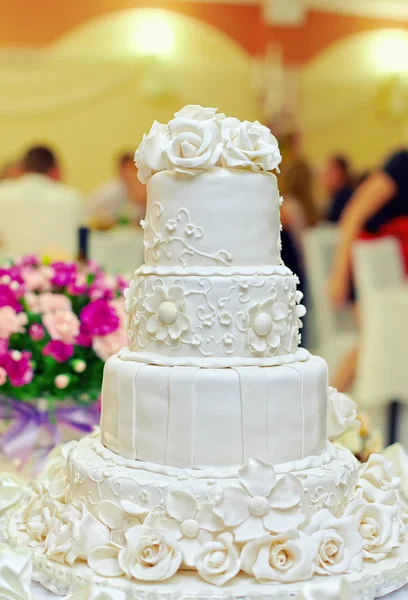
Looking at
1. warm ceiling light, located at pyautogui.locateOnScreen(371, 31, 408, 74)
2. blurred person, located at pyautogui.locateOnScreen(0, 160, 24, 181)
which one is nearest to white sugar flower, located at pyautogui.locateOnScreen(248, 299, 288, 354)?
blurred person, located at pyautogui.locateOnScreen(0, 160, 24, 181)

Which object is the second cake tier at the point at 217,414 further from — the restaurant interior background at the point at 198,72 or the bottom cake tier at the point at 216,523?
the restaurant interior background at the point at 198,72

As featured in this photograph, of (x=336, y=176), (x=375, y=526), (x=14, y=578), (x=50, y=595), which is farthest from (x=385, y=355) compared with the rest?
(x=336, y=176)

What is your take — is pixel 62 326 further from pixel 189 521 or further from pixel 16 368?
pixel 189 521

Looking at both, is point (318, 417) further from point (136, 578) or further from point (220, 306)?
point (136, 578)

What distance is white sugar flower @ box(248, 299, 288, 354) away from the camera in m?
1.69

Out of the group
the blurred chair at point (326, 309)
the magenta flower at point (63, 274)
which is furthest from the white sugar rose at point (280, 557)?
the blurred chair at point (326, 309)

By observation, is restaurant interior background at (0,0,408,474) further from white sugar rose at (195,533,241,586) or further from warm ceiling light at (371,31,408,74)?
white sugar rose at (195,533,241,586)

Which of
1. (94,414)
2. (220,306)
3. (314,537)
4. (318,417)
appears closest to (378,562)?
(314,537)

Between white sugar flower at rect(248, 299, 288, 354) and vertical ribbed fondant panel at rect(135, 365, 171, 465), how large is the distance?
20cm

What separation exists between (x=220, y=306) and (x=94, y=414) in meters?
0.96

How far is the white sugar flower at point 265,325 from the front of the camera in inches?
66.5

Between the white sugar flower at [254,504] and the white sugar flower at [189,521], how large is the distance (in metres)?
0.04

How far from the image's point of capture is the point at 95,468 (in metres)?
1.73

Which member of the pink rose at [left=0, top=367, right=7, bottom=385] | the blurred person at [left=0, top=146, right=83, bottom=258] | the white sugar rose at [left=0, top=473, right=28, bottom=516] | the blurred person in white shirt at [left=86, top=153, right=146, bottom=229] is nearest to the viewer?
the white sugar rose at [left=0, top=473, right=28, bottom=516]
